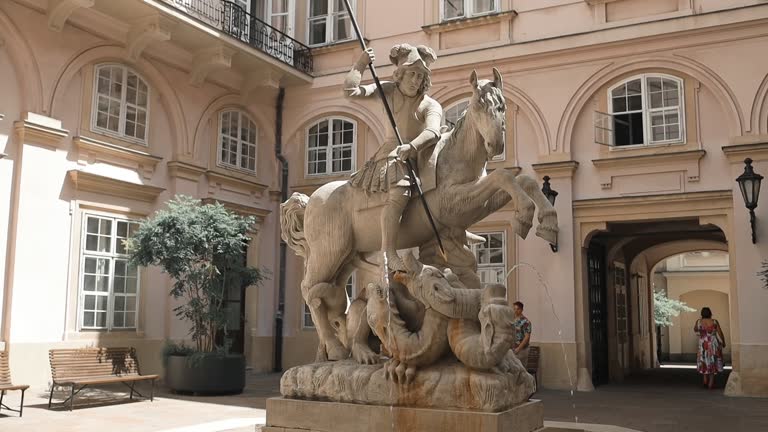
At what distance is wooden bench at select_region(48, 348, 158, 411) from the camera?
1040 centimetres

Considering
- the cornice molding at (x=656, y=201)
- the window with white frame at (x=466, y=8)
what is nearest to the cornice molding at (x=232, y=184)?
the window with white frame at (x=466, y=8)

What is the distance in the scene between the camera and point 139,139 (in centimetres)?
1440

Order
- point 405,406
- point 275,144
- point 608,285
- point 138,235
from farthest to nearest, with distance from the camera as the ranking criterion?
point 275,144 < point 608,285 < point 138,235 < point 405,406

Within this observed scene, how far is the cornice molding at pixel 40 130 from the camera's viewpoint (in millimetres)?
12109

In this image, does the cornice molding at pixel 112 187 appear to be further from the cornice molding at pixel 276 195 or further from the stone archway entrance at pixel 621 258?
the stone archway entrance at pixel 621 258

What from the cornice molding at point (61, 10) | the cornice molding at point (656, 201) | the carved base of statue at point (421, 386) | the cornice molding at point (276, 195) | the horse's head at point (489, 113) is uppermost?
the cornice molding at point (61, 10)

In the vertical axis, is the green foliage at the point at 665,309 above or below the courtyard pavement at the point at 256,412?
above

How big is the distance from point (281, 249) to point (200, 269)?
4642 millimetres

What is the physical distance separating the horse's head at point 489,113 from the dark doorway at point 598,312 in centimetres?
1004

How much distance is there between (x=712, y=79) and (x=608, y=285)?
16.6ft

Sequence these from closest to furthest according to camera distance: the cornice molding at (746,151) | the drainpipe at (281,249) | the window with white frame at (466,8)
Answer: the cornice molding at (746,151), the window with white frame at (466,8), the drainpipe at (281,249)

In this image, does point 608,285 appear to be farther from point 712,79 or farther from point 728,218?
point 712,79

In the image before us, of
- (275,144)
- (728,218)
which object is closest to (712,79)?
(728,218)

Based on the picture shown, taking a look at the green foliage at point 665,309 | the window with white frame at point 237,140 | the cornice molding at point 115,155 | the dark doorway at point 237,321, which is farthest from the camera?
the green foliage at point 665,309
